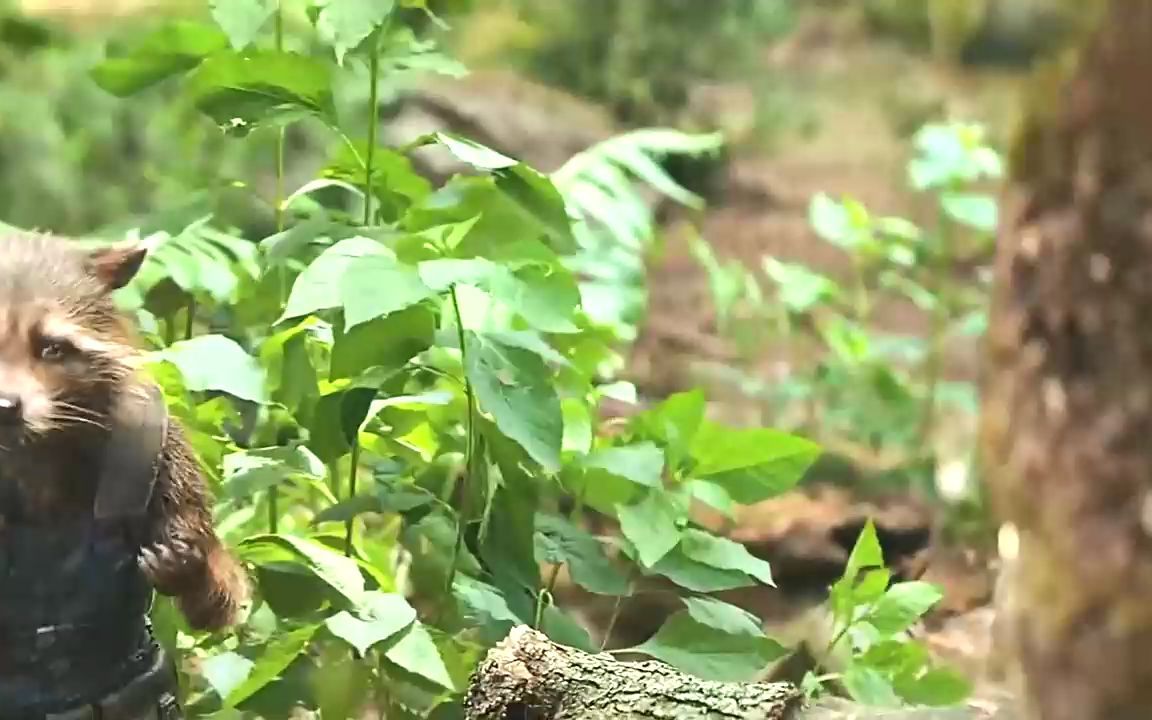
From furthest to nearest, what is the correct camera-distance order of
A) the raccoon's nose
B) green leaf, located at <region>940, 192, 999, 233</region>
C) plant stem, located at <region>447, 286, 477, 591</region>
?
green leaf, located at <region>940, 192, 999, 233</region> < plant stem, located at <region>447, 286, 477, 591</region> < the raccoon's nose

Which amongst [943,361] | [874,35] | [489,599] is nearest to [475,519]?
[489,599]

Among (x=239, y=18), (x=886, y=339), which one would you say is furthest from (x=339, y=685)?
(x=886, y=339)

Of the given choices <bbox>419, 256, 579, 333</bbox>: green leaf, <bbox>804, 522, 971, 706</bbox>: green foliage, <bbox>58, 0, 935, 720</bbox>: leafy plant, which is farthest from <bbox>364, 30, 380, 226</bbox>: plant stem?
<bbox>804, 522, 971, 706</bbox>: green foliage

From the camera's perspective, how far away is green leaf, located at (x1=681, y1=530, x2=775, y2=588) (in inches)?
52.6

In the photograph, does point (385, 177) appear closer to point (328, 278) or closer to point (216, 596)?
point (328, 278)

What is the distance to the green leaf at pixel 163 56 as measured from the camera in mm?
1314

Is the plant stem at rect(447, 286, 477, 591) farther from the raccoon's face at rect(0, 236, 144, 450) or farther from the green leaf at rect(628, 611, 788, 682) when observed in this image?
the raccoon's face at rect(0, 236, 144, 450)

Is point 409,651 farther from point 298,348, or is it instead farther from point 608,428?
point 608,428

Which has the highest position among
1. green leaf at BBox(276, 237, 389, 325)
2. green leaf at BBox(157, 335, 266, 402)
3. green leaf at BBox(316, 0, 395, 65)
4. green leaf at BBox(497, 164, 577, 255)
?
green leaf at BBox(316, 0, 395, 65)

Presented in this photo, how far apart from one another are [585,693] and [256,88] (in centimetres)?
65

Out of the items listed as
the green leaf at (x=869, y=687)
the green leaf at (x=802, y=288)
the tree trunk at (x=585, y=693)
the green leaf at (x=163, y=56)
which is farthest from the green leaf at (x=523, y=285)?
the green leaf at (x=802, y=288)

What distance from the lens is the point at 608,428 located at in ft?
5.84

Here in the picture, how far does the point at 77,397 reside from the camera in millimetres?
984

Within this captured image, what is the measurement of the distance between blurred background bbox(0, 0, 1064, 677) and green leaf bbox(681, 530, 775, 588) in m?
0.35
